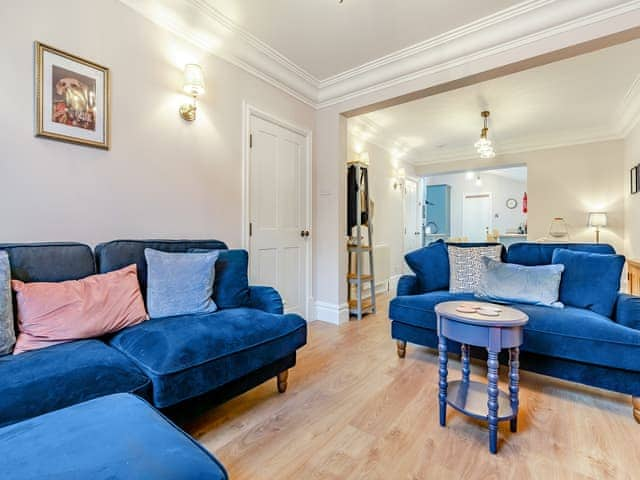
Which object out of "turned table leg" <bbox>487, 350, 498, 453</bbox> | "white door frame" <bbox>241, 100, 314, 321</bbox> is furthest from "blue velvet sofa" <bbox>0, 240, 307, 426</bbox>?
"turned table leg" <bbox>487, 350, 498, 453</bbox>

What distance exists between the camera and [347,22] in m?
2.45

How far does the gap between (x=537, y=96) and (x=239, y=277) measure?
3928 millimetres

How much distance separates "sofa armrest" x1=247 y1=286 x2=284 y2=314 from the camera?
6.82 ft

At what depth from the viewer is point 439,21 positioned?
2.44m

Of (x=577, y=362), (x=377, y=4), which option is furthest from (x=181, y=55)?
(x=577, y=362)

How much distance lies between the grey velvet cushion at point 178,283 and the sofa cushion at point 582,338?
199 cm

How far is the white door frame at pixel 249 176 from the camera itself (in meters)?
2.80

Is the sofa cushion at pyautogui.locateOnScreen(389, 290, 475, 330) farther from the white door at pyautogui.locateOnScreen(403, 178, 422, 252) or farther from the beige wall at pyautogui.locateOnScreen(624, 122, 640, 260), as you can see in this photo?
the white door at pyautogui.locateOnScreen(403, 178, 422, 252)

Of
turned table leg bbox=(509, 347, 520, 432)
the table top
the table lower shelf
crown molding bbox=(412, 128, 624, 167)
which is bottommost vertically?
the table lower shelf

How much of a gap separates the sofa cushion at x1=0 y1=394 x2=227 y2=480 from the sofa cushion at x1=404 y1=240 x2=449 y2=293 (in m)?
2.31

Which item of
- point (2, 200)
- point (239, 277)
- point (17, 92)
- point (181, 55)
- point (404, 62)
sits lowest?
point (239, 277)

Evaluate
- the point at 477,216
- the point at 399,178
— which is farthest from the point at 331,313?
the point at 477,216

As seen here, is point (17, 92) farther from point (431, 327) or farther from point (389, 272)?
point (389, 272)

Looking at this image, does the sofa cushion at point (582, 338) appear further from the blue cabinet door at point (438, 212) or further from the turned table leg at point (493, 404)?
the blue cabinet door at point (438, 212)
